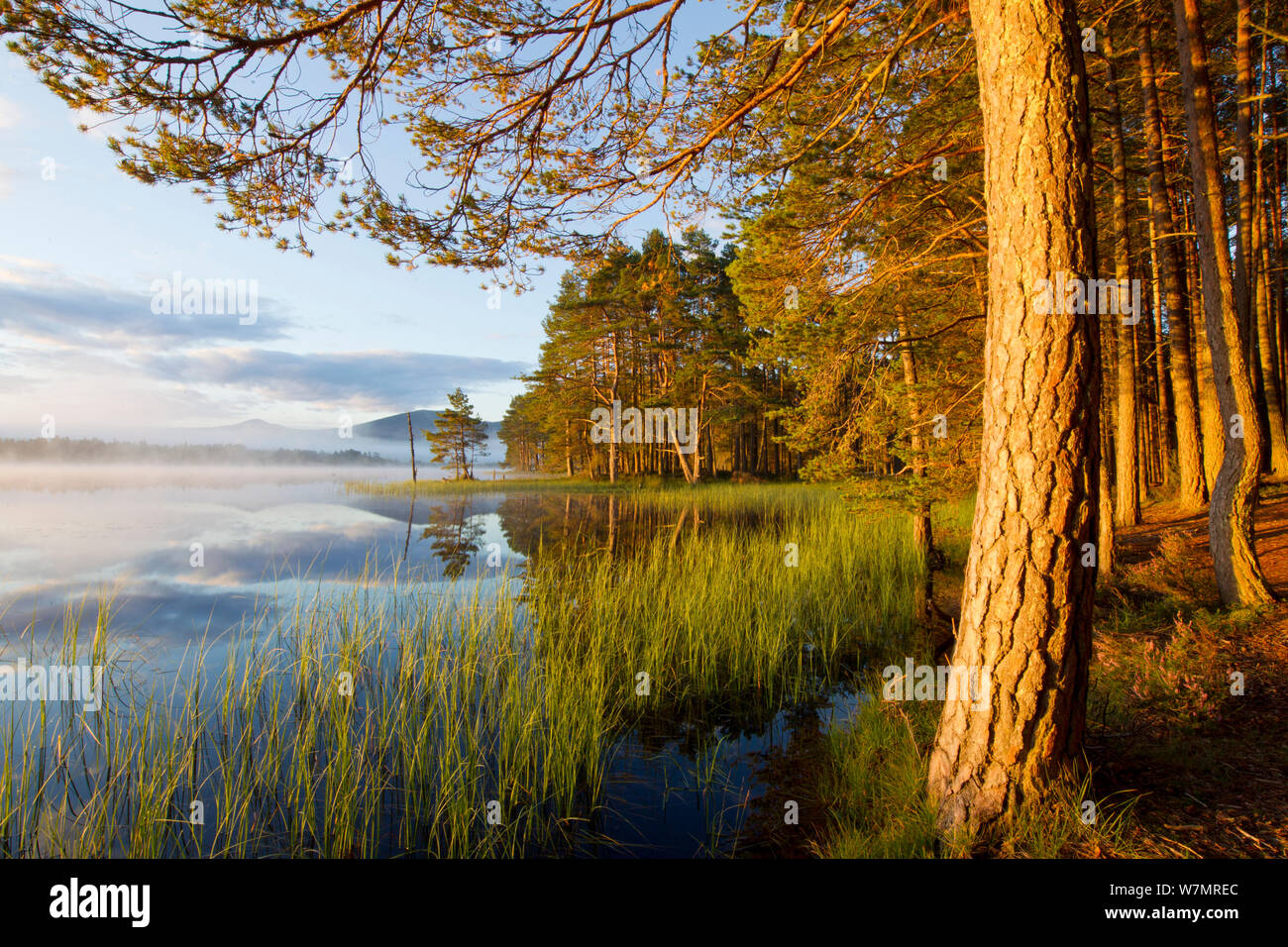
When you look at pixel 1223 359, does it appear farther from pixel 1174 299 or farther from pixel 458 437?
pixel 458 437

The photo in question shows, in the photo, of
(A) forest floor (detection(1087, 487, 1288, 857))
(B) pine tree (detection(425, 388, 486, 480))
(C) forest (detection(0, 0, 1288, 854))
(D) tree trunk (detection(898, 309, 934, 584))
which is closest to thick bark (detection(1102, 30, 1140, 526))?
(C) forest (detection(0, 0, 1288, 854))

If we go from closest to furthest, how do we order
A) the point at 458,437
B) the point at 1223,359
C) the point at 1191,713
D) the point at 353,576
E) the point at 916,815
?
the point at 916,815 < the point at 1191,713 < the point at 1223,359 < the point at 353,576 < the point at 458,437

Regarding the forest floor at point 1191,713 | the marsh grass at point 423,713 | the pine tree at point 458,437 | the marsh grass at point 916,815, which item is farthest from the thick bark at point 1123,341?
the pine tree at point 458,437

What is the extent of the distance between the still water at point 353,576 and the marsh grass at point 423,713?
193 mm

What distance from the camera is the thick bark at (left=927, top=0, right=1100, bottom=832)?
91.0 inches

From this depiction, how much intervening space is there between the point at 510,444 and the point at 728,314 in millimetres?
45514

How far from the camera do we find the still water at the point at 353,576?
11.2 ft

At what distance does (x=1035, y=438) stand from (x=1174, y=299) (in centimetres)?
856

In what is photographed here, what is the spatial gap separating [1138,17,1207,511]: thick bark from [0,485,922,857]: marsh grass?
573cm

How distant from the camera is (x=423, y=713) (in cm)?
428

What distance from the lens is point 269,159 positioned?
4055 mm

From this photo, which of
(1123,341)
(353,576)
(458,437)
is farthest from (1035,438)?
(458,437)
